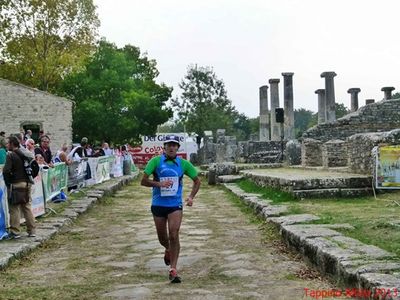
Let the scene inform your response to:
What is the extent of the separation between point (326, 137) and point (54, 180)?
14302mm

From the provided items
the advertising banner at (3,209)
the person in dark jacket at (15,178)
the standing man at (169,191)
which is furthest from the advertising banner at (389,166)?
the advertising banner at (3,209)

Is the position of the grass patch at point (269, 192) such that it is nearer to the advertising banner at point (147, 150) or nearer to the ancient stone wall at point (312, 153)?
the ancient stone wall at point (312, 153)

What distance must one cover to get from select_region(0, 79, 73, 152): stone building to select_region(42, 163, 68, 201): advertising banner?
17.2 metres

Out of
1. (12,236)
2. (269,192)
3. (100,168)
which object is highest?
(100,168)

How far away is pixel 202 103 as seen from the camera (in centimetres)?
5647

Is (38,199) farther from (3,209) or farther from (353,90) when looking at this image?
(353,90)

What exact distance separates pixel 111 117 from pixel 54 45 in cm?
730

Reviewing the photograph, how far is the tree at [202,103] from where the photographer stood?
5612cm

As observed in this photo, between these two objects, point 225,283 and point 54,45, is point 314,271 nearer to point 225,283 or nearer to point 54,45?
point 225,283

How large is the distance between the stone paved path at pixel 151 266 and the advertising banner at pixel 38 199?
74 cm

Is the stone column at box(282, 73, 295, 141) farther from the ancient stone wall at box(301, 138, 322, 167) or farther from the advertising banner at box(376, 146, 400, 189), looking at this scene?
the advertising banner at box(376, 146, 400, 189)

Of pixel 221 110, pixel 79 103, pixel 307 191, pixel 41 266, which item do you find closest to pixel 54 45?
pixel 79 103

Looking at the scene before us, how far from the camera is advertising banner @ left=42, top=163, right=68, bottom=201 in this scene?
11734 millimetres

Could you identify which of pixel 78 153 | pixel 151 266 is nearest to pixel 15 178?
pixel 151 266
